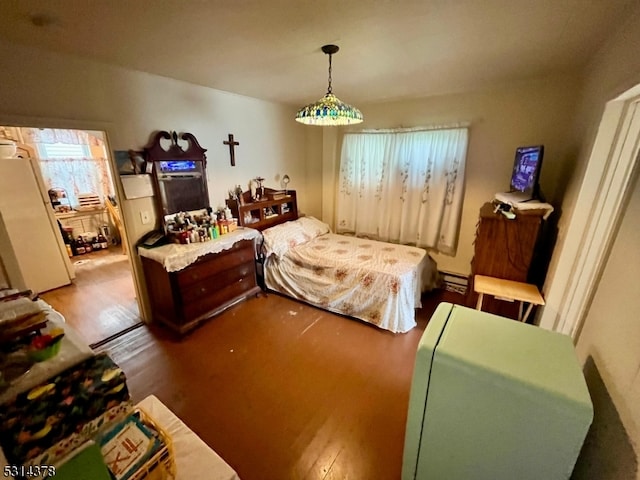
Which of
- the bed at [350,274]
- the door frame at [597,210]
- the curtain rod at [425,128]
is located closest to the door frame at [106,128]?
→ the bed at [350,274]

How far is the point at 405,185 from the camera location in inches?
136

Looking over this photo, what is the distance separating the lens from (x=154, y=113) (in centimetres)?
243

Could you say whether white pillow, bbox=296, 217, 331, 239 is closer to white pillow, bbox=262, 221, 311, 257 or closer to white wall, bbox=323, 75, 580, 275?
white pillow, bbox=262, 221, 311, 257

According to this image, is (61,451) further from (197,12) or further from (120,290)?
(120,290)

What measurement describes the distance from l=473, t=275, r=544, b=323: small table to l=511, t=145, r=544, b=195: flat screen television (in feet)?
2.56

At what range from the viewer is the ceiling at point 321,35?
1318 millimetres

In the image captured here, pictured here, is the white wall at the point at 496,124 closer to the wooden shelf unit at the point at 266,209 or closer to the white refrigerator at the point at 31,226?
the wooden shelf unit at the point at 266,209

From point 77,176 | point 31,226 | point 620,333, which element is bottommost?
point 31,226

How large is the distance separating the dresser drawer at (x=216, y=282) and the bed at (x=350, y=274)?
0.29 m

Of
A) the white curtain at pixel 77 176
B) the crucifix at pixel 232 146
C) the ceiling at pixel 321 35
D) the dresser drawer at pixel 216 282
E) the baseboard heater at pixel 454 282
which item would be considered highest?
the ceiling at pixel 321 35

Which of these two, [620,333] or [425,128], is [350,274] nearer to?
[620,333]

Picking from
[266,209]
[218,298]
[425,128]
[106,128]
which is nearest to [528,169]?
[425,128]

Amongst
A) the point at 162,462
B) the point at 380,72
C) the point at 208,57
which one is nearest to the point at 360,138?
the point at 380,72

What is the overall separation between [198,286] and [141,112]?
163 cm
